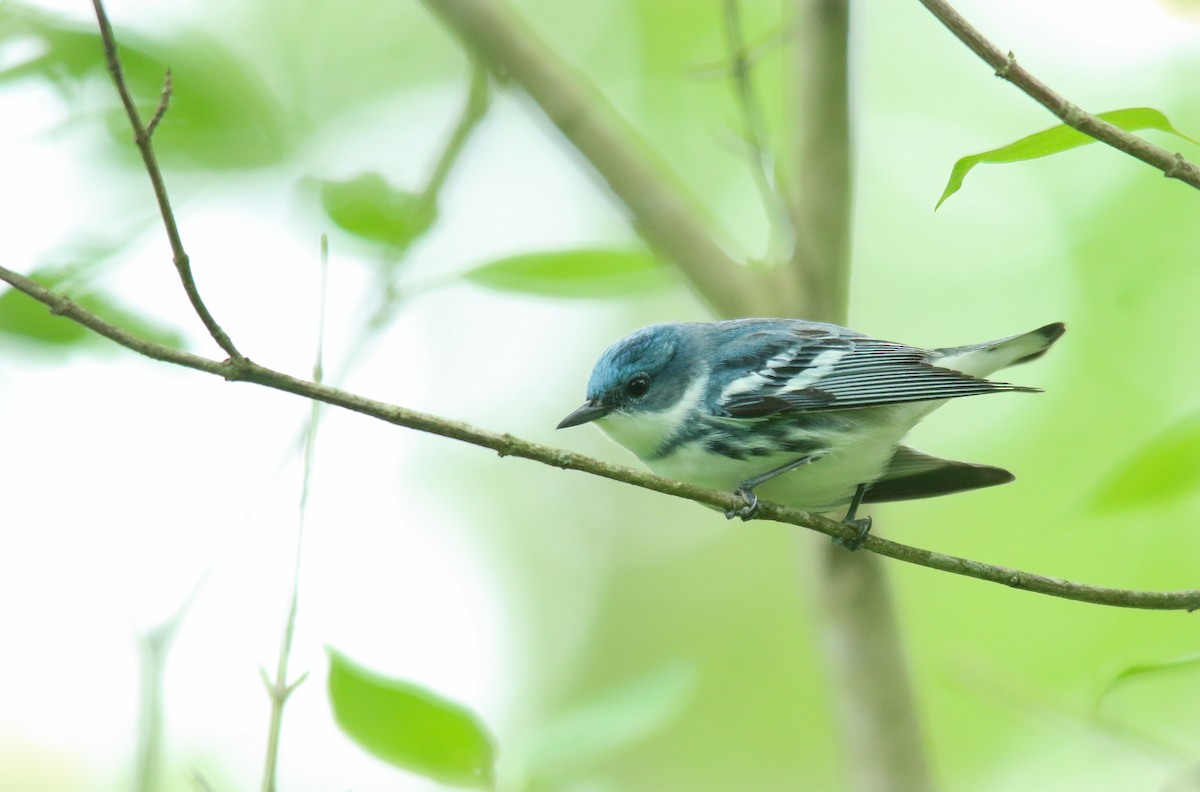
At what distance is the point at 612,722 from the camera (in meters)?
2.10

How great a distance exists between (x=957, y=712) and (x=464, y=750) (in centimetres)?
595

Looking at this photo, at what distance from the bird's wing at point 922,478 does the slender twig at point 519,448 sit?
3.35 ft

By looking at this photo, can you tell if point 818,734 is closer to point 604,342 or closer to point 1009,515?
point 1009,515

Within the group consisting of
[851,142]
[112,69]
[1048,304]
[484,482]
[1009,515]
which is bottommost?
[112,69]

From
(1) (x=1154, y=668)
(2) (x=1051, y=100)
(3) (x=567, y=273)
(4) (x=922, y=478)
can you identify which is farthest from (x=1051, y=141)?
(4) (x=922, y=478)

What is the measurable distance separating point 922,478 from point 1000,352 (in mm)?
488

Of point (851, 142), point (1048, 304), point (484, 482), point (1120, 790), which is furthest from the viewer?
point (484, 482)

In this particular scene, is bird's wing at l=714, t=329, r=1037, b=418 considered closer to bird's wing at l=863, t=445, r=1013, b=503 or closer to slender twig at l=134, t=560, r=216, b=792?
bird's wing at l=863, t=445, r=1013, b=503

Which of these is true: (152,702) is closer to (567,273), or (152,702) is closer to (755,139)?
(567,273)

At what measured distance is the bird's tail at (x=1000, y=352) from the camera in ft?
11.2

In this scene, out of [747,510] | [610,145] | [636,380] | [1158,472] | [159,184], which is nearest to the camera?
[159,184]

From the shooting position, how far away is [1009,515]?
7113 mm

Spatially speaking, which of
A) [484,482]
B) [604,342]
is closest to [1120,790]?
[604,342]

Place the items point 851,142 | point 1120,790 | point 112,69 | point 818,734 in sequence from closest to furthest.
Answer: point 112,69
point 851,142
point 1120,790
point 818,734
